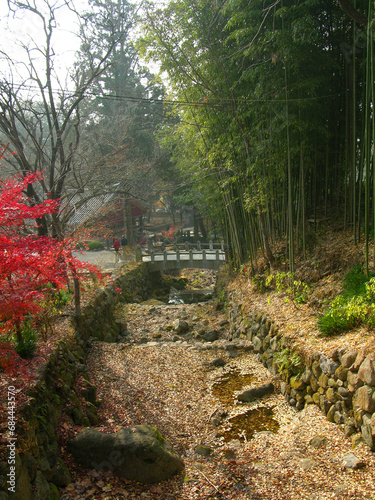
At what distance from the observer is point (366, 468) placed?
2.71 metres

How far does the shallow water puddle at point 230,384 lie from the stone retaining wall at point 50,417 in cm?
166

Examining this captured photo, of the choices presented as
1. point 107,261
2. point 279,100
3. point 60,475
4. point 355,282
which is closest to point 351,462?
point 355,282

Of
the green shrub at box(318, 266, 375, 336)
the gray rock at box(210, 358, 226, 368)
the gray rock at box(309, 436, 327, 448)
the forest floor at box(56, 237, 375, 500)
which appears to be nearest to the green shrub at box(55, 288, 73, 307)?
the forest floor at box(56, 237, 375, 500)

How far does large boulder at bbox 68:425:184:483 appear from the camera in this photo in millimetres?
2908

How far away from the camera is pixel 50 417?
3.15 meters

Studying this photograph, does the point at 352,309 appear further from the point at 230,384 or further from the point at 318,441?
the point at 230,384

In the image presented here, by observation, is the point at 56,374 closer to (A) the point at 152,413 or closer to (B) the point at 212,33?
(A) the point at 152,413

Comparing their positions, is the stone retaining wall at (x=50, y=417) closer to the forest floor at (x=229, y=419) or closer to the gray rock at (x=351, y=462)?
the forest floor at (x=229, y=419)

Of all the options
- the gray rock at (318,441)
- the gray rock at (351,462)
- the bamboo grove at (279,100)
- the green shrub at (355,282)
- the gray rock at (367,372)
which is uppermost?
the bamboo grove at (279,100)

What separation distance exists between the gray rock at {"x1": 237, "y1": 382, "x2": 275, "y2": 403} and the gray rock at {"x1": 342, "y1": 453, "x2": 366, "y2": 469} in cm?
166

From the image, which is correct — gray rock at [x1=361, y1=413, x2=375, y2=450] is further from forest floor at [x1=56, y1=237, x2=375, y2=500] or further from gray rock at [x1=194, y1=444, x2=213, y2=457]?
gray rock at [x1=194, y1=444, x2=213, y2=457]

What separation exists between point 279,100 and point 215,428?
4626 millimetres

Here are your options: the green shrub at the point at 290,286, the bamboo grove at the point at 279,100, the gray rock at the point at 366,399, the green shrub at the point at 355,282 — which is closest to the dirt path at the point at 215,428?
the gray rock at the point at 366,399

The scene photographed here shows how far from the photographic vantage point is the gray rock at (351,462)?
2.73 meters
